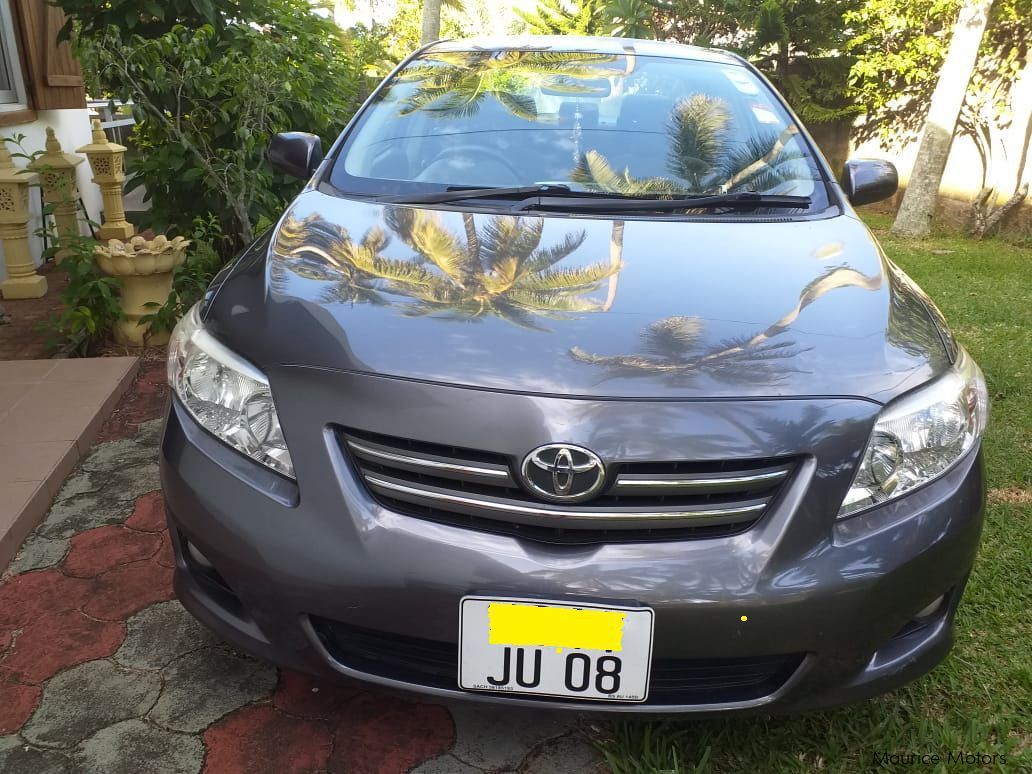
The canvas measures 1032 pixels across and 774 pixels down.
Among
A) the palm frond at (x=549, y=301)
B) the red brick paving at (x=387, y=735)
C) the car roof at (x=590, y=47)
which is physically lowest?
the red brick paving at (x=387, y=735)

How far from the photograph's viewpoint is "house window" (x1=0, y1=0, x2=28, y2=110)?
505 cm

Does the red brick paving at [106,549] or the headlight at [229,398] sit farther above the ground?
the headlight at [229,398]

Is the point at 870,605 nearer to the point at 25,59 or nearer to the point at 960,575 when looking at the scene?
the point at 960,575

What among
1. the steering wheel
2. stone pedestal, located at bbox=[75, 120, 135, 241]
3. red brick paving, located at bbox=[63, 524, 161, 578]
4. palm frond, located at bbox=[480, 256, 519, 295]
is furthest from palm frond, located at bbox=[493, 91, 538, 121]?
stone pedestal, located at bbox=[75, 120, 135, 241]

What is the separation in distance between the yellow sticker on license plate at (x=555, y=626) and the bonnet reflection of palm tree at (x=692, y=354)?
38 centimetres

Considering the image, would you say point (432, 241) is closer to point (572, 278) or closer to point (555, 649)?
point (572, 278)

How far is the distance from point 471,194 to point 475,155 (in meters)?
0.26

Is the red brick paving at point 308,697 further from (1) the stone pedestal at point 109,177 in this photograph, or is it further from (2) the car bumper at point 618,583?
(1) the stone pedestal at point 109,177

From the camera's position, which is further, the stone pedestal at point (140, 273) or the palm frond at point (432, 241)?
the stone pedestal at point (140, 273)

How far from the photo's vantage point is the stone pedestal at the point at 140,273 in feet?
12.0

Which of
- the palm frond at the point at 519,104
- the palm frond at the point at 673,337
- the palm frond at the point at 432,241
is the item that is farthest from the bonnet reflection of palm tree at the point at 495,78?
the palm frond at the point at 673,337

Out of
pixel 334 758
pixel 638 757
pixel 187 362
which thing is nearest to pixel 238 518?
pixel 187 362

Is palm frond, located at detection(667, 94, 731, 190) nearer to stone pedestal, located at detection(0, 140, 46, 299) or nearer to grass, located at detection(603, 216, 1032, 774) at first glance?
grass, located at detection(603, 216, 1032, 774)

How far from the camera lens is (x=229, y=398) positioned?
150 centimetres
